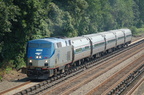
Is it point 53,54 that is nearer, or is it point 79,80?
point 53,54

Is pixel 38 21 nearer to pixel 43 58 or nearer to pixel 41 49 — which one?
pixel 41 49

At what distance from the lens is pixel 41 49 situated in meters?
24.5

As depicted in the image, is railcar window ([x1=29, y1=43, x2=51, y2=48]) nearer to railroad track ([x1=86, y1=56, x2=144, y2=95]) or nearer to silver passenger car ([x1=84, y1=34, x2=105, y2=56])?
railroad track ([x1=86, y1=56, x2=144, y2=95])

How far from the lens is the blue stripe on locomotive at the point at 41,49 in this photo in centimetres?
Answer: 2427

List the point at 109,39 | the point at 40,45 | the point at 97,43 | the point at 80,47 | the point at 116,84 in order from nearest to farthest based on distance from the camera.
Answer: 1. the point at 116,84
2. the point at 40,45
3. the point at 80,47
4. the point at 97,43
5. the point at 109,39

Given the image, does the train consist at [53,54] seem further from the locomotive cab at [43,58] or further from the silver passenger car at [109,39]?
the silver passenger car at [109,39]

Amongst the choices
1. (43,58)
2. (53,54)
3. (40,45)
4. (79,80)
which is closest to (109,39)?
(79,80)

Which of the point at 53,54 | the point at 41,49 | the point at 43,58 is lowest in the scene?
the point at 43,58

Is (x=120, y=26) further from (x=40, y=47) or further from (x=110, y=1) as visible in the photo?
(x=40, y=47)

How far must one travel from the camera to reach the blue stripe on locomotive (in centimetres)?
2427

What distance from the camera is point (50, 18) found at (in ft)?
130

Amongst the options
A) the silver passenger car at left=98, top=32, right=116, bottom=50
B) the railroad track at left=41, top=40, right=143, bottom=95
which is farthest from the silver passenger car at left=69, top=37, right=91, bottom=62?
the silver passenger car at left=98, top=32, right=116, bottom=50

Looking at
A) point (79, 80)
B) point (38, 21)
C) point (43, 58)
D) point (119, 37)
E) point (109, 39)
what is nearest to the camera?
point (43, 58)

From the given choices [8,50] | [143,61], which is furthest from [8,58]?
[143,61]
